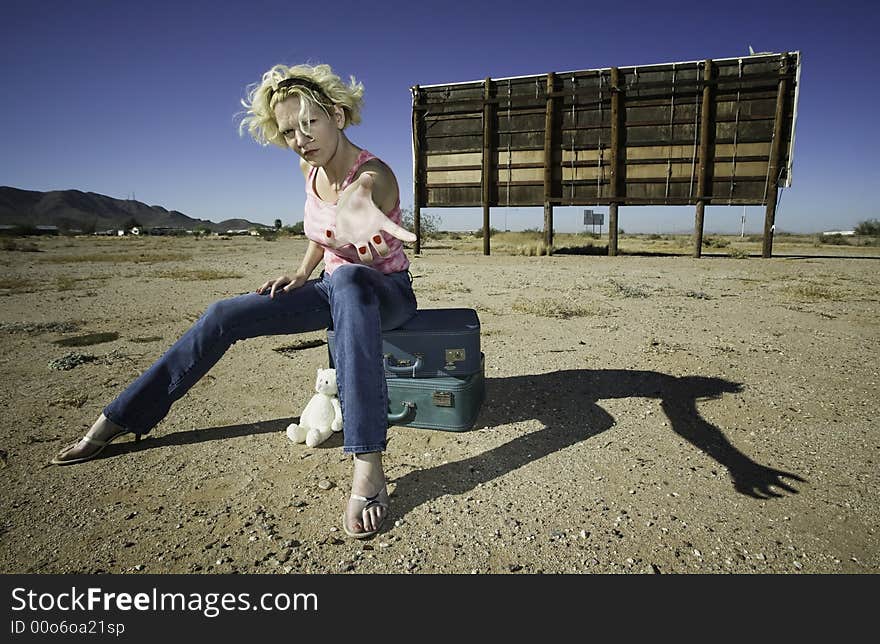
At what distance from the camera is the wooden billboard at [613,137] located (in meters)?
10.8

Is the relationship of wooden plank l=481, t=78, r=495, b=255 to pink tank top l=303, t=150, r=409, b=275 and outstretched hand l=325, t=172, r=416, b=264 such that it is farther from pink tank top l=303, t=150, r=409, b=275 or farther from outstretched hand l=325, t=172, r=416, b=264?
outstretched hand l=325, t=172, r=416, b=264

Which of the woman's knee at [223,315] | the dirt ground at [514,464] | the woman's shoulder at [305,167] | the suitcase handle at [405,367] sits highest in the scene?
the woman's shoulder at [305,167]

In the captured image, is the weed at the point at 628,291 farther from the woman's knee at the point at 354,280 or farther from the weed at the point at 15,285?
the weed at the point at 15,285

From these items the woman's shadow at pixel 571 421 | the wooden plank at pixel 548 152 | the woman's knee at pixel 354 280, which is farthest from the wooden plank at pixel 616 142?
the woman's knee at pixel 354 280

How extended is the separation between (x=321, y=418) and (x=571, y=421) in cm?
137

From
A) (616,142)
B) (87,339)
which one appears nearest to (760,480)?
(87,339)

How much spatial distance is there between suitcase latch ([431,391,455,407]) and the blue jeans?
444 millimetres

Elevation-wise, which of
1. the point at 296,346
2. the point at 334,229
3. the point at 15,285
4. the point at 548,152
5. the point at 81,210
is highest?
the point at 81,210

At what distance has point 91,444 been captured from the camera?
7.32 feet

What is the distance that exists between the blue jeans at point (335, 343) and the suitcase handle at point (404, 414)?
0.45 m

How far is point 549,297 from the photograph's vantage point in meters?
6.37

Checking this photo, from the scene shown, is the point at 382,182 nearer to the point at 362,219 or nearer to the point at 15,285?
the point at 362,219

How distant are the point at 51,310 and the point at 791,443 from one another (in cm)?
763

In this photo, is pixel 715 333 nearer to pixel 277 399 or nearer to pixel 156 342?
pixel 277 399
